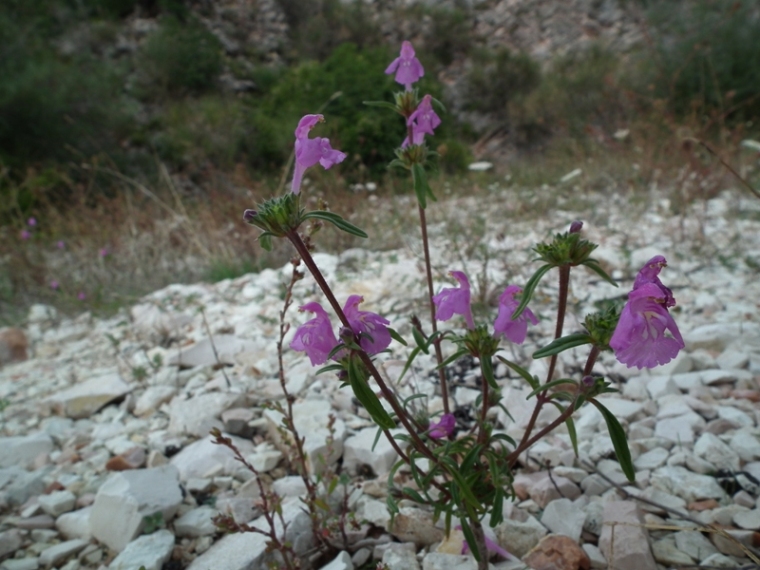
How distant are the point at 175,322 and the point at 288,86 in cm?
975

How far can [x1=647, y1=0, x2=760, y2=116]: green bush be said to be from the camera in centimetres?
812

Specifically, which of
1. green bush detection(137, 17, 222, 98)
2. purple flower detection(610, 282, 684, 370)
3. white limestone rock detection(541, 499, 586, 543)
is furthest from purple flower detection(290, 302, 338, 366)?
green bush detection(137, 17, 222, 98)

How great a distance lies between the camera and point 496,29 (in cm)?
1728

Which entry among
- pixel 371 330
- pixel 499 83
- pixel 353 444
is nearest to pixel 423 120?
pixel 371 330

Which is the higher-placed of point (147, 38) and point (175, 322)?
point (147, 38)

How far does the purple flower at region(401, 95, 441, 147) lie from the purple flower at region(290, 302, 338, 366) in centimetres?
51

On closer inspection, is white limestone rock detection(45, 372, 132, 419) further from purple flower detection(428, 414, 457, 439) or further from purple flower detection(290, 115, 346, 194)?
purple flower detection(290, 115, 346, 194)

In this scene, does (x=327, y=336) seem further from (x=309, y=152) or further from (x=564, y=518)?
(x=564, y=518)

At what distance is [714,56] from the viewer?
849 cm

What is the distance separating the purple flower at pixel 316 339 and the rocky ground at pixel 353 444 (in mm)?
396

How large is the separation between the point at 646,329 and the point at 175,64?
15650mm

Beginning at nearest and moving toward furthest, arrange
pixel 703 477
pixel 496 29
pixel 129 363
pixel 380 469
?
pixel 703 477, pixel 380 469, pixel 129 363, pixel 496 29

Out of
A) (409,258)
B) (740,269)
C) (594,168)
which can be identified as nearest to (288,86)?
(594,168)

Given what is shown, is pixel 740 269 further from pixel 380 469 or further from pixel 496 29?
pixel 496 29
